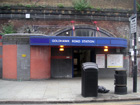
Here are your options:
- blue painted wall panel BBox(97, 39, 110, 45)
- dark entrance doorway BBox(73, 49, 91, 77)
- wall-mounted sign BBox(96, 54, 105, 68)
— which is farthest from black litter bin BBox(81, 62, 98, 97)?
dark entrance doorway BBox(73, 49, 91, 77)

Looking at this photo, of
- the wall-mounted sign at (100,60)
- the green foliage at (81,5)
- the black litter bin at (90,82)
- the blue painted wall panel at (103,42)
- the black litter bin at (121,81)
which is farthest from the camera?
the green foliage at (81,5)

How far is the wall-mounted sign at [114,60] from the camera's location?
48.1ft

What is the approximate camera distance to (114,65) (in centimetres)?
1471

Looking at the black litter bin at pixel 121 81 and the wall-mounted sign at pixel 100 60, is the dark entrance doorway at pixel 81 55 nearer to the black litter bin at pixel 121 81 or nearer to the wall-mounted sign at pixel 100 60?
the wall-mounted sign at pixel 100 60

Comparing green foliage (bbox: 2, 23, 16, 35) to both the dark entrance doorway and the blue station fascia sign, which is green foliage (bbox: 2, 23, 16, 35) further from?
the dark entrance doorway

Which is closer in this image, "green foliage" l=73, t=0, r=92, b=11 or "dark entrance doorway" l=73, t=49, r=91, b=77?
"dark entrance doorway" l=73, t=49, r=91, b=77

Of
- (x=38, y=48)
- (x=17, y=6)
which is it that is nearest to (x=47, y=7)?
(x=17, y=6)

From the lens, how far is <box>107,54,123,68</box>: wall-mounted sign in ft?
48.1

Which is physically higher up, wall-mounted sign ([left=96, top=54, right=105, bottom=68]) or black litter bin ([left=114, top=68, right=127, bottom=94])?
wall-mounted sign ([left=96, top=54, right=105, bottom=68])

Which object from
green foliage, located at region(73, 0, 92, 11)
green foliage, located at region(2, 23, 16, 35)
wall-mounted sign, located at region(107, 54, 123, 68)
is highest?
green foliage, located at region(73, 0, 92, 11)

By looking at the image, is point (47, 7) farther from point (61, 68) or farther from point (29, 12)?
point (61, 68)

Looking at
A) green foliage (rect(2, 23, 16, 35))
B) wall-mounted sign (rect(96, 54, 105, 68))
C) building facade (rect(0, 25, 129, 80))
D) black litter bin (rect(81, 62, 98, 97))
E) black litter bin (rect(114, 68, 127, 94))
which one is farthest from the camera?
green foliage (rect(2, 23, 16, 35))

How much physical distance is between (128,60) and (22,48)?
9480mm

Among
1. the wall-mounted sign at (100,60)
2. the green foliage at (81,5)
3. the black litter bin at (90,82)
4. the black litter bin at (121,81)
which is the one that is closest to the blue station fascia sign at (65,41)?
the wall-mounted sign at (100,60)
